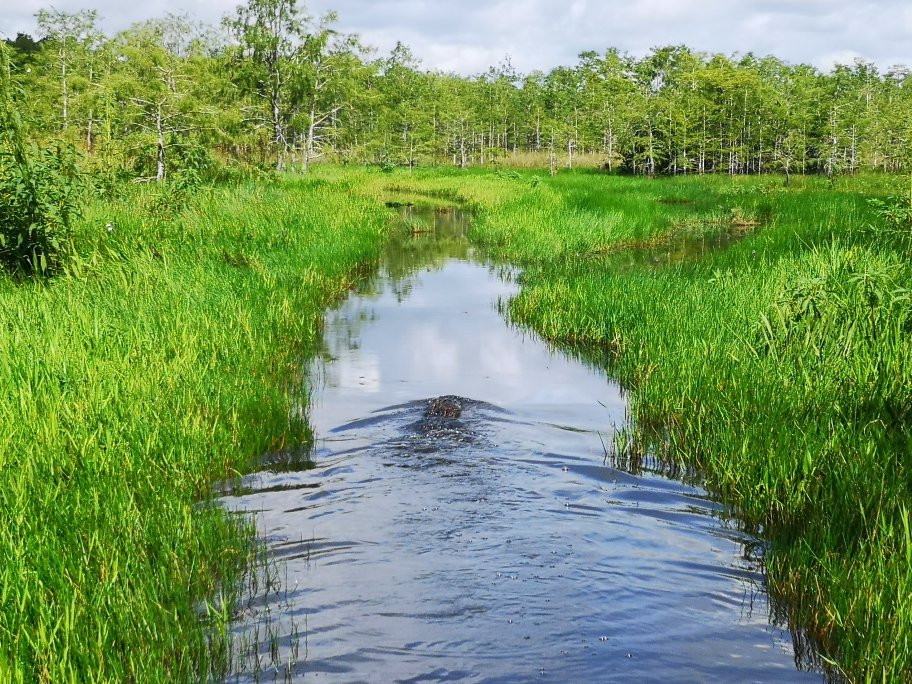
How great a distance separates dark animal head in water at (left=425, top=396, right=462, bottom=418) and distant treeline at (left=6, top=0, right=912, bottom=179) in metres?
10.7

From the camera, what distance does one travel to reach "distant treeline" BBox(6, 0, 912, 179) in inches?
1118

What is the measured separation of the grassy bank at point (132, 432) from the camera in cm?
348

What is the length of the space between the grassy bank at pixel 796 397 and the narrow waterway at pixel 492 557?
32cm

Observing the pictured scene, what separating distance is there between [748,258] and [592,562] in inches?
410

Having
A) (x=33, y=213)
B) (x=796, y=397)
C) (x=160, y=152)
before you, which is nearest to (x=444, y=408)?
(x=796, y=397)

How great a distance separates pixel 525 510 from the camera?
576cm

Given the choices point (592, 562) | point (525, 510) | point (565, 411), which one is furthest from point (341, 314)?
point (592, 562)

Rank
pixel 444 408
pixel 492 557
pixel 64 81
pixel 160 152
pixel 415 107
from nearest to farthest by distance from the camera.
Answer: pixel 492 557 < pixel 444 408 < pixel 160 152 < pixel 64 81 < pixel 415 107

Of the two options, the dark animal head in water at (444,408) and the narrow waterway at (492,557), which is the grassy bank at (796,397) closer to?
the narrow waterway at (492,557)

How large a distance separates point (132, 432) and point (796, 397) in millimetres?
4786

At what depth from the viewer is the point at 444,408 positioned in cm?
788

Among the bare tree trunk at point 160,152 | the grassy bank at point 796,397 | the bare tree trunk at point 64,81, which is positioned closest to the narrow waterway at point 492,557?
the grassy bank at point 796,397

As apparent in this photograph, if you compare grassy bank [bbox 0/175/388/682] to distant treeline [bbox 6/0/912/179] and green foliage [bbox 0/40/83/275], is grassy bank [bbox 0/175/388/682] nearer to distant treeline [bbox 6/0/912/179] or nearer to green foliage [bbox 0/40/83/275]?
green foliage [bbox 0/40/83/275]

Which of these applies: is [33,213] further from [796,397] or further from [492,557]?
[796,397]
